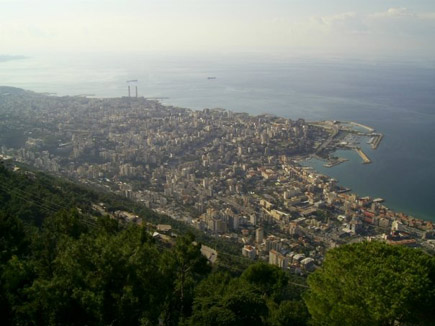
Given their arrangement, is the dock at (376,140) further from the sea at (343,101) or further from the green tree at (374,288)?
the green tree at (374,288)

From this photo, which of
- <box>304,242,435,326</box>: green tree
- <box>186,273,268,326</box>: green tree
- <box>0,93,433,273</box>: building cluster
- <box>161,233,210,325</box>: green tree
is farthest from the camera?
<box>0,93,433,273</box>: building cluster

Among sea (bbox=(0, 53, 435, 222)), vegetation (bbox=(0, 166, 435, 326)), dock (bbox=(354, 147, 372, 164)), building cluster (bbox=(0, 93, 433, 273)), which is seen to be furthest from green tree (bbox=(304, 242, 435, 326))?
dock (bbox=(354, 147, 372, 164))

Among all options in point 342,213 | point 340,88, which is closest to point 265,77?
point 340,88

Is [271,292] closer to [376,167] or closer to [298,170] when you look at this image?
[298,170]

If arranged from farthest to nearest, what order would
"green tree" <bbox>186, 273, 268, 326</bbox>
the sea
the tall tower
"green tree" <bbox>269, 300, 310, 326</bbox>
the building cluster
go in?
the sea
the building cluster
the tall tower
"green tree" <bbox>269, 300, 310, 326</bbox>
"green tree" <bbox>186, 273, 268, 326</bbox>

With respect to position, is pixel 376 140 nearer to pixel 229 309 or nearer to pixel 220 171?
pixel 220 171

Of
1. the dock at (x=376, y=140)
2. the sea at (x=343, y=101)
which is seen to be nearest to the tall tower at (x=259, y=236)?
the sea at (x=343, y=101)

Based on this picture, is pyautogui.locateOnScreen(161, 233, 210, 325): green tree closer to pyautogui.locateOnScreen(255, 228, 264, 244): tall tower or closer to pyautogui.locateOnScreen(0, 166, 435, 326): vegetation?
pyautogui.locateOnScreen(0, 166, 435, 326): vegetation
